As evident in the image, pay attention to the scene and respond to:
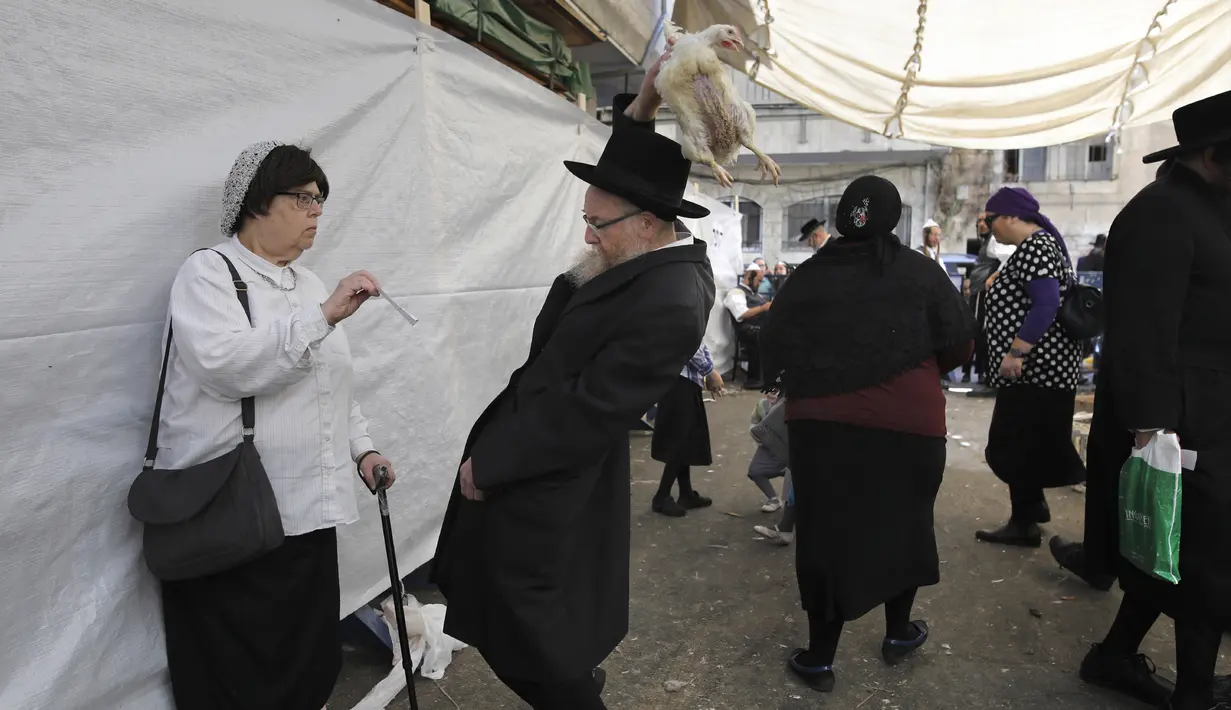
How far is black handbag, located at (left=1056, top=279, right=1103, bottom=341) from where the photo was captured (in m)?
3.74

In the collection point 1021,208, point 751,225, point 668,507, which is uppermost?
point 751,225

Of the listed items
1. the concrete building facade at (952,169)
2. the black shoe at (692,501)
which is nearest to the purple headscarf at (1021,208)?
the black shoe at (692,501)

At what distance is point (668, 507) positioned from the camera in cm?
480

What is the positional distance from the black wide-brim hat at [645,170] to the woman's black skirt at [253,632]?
128 cm

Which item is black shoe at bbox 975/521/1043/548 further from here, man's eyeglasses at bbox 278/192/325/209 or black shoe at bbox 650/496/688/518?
man's eyeglasses at bbox 278/192/325/209

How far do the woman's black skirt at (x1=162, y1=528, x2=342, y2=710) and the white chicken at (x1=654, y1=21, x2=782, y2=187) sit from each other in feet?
4.90

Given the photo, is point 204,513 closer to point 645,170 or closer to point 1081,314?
point 645,170

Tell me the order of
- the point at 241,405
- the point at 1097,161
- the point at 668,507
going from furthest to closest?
the point at 1097,161, the point at 668,507, the point at 241,405

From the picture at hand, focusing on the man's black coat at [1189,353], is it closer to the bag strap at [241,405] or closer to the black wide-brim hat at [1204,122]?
the black wide-brim hat at [1204,122]

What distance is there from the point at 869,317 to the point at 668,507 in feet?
8.37

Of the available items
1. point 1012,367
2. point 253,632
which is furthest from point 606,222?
point 1012,367

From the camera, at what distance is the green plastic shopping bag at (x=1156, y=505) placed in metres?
2.21

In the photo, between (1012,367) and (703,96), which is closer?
(703,96)

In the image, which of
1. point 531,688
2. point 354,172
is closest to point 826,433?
point 531,688
